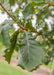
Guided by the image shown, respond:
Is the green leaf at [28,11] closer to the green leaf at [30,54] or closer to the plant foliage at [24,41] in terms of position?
the plant foliage at [24,41]

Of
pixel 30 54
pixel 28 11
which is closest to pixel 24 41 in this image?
pixel 30 54

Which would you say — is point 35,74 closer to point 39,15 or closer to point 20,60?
point 39,15

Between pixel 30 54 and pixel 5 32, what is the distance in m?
0.19

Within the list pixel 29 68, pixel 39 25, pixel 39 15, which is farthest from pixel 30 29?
pixel 39 15

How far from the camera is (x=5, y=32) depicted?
0.99 meters

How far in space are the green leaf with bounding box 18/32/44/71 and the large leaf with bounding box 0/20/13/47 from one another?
14 centimetres

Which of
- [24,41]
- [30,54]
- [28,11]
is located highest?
[28,11]

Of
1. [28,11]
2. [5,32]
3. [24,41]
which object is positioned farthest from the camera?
[28,11]

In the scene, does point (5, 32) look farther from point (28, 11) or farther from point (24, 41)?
point (28, 11)

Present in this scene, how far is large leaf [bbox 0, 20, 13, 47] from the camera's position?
0.90 meters

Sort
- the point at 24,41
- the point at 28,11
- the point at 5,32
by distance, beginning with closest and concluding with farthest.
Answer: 1. the point at 5,32
2. the point at 24,41
3. the point at 28,11

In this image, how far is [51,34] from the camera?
1422 millimetres

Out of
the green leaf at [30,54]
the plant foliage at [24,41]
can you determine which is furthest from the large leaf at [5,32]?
the green leaf at [30,54]

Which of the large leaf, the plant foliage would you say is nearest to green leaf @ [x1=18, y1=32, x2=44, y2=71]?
the plant foliage
